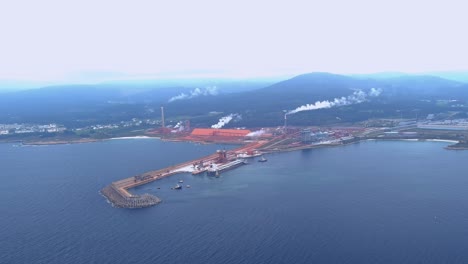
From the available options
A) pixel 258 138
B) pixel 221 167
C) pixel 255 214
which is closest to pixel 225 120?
pixel 258 138

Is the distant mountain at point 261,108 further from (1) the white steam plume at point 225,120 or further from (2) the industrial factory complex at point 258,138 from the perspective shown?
(2) the industrial factory complex at point 258,138

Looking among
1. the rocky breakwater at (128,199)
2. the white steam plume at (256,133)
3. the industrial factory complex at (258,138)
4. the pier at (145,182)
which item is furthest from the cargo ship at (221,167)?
the white steam plume at (256,133)

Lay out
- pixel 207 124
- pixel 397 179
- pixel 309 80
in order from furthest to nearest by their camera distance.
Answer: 1. pixel 309 80
2. pixel 207 124
3. pixel 397 179

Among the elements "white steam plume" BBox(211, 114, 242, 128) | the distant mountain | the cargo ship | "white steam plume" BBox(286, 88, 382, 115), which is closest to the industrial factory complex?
the cargo ship

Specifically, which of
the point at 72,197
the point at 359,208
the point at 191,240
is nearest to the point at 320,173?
the point at 359,208

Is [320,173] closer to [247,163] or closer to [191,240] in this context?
[247,163]

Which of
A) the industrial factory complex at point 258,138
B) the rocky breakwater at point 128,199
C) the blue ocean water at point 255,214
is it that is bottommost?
the industrial factory complex at point 258,138

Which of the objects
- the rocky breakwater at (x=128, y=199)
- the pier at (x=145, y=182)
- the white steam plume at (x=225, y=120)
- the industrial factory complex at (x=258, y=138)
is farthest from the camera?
the white steam plume at (x=225, y=120)
